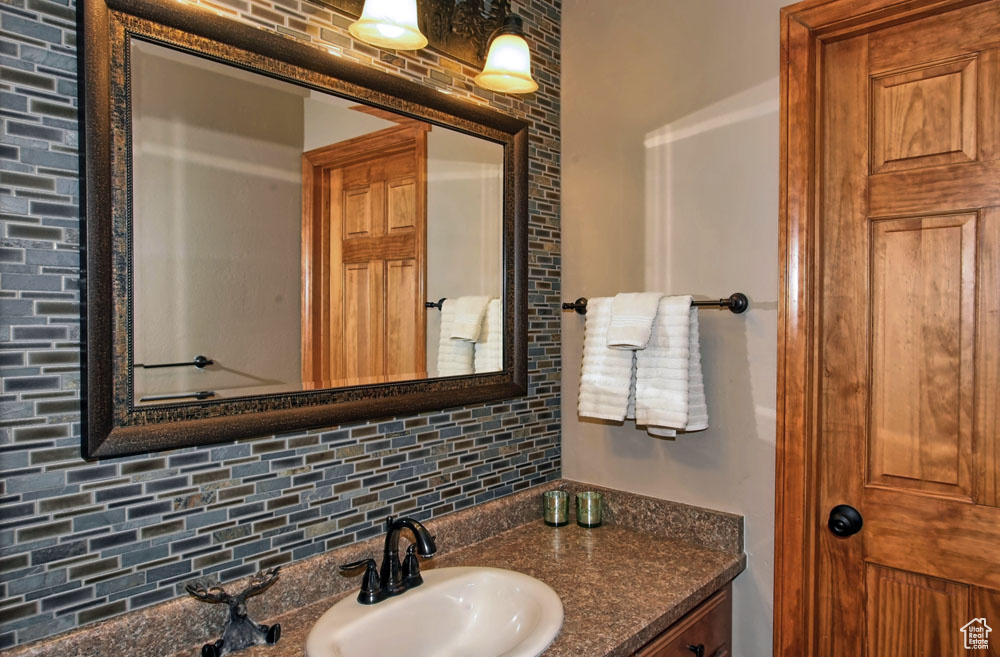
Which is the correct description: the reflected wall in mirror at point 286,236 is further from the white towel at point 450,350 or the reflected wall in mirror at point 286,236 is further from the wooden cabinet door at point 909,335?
the wooden cabinet door at point 909,335

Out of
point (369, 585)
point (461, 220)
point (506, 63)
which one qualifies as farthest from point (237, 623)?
point (506, 63)

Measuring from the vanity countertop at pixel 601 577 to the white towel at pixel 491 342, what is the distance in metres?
0.45

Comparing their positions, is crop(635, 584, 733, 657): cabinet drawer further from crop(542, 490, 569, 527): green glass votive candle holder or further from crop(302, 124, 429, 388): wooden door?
crop(302, 124, 429, 388): wooden door

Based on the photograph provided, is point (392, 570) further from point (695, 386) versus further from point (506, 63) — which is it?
point (506, 63)

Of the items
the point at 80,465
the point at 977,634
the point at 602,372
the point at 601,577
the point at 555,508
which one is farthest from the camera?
the point at 555,508

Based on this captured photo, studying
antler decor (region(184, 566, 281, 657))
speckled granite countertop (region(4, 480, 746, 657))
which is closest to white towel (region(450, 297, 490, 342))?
speckled granite countertop (region(4, 480, 746, 657))

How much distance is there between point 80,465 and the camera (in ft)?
3.18

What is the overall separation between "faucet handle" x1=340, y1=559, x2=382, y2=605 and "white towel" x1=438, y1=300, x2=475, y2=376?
48 cm

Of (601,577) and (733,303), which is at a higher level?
(733,303)

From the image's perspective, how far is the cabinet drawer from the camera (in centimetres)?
129

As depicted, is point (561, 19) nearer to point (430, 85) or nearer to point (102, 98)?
point (430, 85)

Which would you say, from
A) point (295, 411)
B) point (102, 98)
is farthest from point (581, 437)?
point (102, 98)

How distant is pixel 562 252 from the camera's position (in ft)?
6.20

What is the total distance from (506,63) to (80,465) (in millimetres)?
1156
